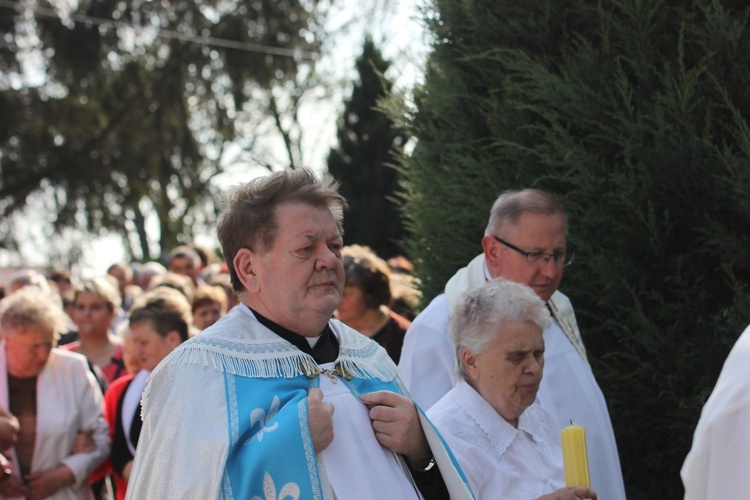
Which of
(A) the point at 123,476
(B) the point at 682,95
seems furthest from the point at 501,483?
(A) the point at 123,476

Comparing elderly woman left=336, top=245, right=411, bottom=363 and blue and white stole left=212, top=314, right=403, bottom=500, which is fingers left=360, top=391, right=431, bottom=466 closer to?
blue and white stole left=212, top=314, right=403, bottom=500

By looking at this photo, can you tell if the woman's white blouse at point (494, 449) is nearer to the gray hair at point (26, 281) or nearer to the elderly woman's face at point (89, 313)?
the elderly woman's face at point (89, 313)

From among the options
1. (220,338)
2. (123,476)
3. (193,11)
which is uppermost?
(193,11)

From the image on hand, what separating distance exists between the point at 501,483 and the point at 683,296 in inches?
65.0

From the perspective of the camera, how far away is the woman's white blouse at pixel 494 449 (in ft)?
12.4

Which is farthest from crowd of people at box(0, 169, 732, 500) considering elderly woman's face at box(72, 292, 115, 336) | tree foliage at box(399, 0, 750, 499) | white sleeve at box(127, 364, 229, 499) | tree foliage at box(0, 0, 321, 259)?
tree foliage at box(0, 0, 321, 259)

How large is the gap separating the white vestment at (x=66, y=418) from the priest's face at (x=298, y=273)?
10.5 feet

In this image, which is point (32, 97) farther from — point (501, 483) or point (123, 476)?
point (501, 483)

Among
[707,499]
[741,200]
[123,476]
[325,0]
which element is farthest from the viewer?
Result: [325,0]

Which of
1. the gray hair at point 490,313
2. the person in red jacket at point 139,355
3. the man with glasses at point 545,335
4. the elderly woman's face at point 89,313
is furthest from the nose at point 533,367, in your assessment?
the elderly woman's face at point 89,313

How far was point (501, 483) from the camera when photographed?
12.4ft

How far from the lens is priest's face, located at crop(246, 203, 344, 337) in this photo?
323 centimetres

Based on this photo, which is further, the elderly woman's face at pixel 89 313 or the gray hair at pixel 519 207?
the elderly woman's face at pixel 89 313

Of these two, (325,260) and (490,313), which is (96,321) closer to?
(490,313)
